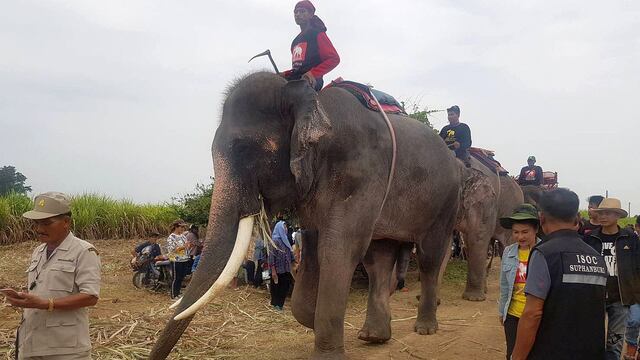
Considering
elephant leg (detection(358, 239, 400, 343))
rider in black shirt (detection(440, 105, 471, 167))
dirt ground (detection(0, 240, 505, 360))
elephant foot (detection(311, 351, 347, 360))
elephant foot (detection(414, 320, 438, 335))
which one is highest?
rider in black shirt (detection(440, 105, 471, 167))

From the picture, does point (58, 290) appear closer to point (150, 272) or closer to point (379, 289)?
point (379, 289)

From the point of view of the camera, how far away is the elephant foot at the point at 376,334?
5.28 meters

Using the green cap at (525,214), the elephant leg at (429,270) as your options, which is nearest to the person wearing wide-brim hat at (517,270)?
the green cap at (525,214)

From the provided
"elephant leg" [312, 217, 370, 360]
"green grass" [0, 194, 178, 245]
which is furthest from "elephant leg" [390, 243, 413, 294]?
"green grass" [0, 194, 178, 245]

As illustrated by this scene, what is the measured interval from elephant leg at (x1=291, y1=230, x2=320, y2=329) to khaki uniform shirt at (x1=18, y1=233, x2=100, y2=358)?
1979mm

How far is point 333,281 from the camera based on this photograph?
13.7 feet

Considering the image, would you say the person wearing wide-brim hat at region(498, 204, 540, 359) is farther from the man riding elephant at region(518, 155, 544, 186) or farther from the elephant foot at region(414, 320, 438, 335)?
the man riding elephant at region(518, 155, 544, 186)

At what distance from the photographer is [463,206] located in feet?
27.3

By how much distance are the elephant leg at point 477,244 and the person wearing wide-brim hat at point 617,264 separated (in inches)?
146

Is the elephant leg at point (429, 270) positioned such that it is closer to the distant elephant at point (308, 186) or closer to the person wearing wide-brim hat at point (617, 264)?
the distant elephant at point (308, 186)

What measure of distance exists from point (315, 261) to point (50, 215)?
2.36 meters

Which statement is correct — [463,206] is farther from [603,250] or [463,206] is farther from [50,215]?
[50,215]

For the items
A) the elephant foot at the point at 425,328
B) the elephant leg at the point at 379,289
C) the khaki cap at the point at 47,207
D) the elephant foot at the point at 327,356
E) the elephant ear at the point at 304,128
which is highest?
the elephant ear at the point at 304,128

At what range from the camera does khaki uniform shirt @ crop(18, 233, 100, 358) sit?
3004mm
